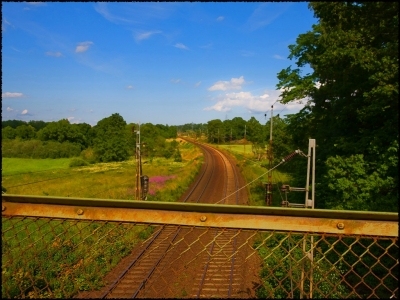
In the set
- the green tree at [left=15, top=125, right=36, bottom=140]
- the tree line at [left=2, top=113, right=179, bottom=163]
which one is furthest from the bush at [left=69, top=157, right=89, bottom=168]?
the green tree at [left=15, top=125, right=36, bottom=140]

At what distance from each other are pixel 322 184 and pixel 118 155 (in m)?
48.4

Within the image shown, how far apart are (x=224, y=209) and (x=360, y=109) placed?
38.4 feet

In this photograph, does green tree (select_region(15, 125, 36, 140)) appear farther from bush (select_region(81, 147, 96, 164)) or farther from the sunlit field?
bush (select_region(81, 147, 96, 164))

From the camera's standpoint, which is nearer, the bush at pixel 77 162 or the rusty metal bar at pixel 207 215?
the rusty metal bar at pixel 207 215

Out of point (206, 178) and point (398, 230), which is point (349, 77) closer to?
point (398, 230)

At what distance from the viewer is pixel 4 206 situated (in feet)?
4.63

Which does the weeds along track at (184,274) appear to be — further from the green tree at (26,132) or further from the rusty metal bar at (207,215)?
the green tree at (26,132)

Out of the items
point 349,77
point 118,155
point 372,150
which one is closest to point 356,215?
point 372,150

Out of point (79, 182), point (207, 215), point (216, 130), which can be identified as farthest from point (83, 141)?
point (207, 215)

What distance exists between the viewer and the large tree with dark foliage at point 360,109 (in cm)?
934

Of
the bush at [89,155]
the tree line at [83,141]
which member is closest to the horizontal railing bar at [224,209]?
the tree line at [83,141]

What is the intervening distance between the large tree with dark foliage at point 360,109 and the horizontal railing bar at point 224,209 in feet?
26.7

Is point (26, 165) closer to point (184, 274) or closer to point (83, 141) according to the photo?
point (83, 141)

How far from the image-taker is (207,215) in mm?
1297
